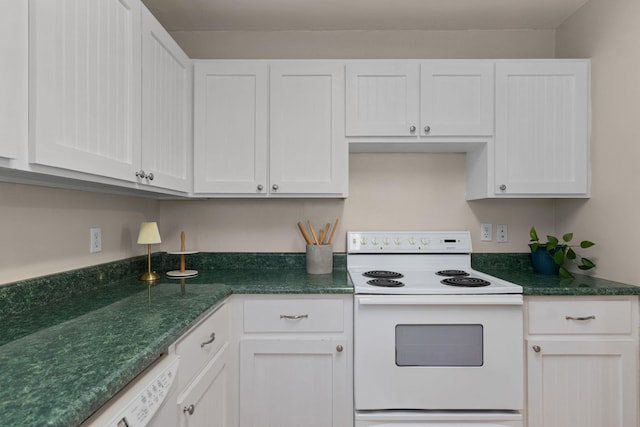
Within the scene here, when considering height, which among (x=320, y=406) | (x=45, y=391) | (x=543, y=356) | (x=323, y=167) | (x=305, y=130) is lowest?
(x=320, y=406)

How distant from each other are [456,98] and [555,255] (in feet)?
3.43

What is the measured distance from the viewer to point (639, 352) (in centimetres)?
166

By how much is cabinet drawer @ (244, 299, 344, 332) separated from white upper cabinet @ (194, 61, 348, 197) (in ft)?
2.03

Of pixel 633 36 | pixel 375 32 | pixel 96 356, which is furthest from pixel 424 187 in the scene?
pixel 96 356

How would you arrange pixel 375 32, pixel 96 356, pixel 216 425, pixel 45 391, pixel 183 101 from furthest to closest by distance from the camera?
1. pixel 375 32
2. pixel 183 101
3. pixel 216 425
4. pixel 96 356
5. pixel 45 391

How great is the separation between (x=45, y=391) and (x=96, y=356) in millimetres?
162

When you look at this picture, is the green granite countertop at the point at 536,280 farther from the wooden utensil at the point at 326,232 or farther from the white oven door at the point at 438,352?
the wooden utensil at the point at 326,232

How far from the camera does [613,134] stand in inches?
71.9

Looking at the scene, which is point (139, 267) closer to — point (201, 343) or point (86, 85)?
point (201, 343)

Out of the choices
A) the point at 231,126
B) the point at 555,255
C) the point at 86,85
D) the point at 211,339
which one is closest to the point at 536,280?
the point at 555,255

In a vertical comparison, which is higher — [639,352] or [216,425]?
[639,352]

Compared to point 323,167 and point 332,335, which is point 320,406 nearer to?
point 332,335

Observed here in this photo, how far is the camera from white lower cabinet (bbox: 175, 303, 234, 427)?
1.16 metres

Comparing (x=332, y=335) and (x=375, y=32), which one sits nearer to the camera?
(x=332, y=335)
